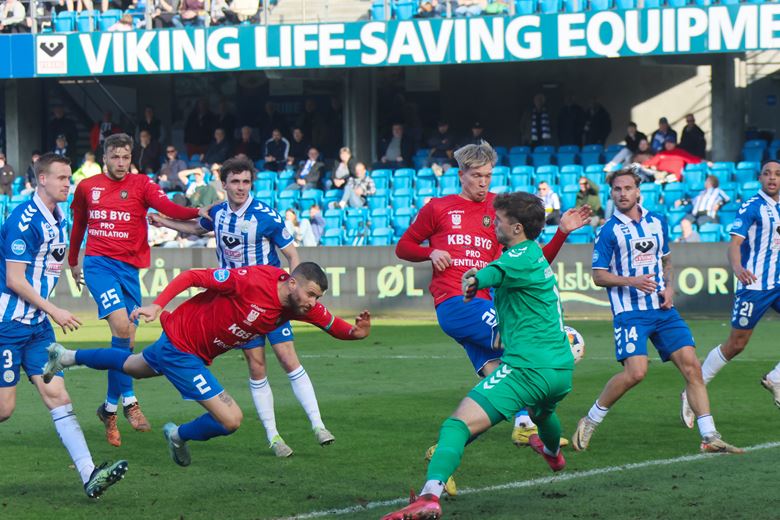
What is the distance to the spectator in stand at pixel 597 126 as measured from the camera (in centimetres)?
2662

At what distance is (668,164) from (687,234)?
3.28 metres

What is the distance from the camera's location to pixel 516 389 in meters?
6.74

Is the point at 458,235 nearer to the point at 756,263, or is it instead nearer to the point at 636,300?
the point at 636,300

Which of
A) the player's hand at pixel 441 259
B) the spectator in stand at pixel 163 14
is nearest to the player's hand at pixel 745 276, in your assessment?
the player's hand at pixel 441 259

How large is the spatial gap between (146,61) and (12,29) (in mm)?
3524

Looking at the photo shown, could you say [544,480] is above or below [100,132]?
below

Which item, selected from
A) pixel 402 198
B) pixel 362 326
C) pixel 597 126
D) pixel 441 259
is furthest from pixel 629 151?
pixel 362 326

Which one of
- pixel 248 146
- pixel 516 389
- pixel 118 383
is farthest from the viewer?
pixel 248 146

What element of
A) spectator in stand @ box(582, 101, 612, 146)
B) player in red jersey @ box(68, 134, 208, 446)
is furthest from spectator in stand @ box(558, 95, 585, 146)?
player in red jersey @ box(68, 134, 208, 446)

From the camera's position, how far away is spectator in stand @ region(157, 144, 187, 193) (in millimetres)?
27312

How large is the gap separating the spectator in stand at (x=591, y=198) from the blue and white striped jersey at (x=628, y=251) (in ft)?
41.2

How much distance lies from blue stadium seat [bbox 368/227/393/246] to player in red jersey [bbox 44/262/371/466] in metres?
16.2

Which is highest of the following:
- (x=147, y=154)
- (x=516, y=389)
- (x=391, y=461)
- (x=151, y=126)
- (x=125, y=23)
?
(x=125, y=23)

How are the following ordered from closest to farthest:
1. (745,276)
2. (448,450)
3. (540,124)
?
(448,450), (745,276), (540,124)
